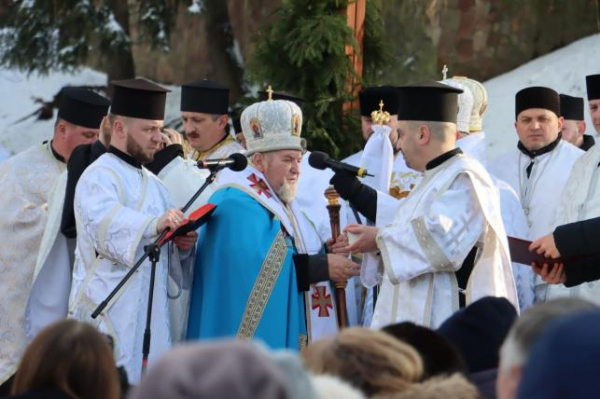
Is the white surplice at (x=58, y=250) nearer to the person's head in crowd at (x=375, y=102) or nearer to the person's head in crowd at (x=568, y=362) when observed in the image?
the person's head in crowd at (x=375, y=102)

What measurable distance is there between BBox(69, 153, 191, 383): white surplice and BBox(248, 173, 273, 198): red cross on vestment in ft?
1.70

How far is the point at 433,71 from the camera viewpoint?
1450cm

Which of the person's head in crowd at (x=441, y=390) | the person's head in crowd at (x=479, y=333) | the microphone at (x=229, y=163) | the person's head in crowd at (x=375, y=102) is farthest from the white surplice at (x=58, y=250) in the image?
the person's head in crowd at (x=441, y=390)

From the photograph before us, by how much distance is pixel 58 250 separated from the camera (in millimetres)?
7672

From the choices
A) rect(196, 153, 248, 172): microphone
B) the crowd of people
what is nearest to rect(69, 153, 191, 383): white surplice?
the crowd of people

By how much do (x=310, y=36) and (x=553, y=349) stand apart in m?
8.26

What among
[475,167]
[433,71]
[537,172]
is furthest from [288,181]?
[433,71]

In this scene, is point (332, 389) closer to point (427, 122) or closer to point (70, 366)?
point (70, 366)

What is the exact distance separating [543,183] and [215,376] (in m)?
6.66

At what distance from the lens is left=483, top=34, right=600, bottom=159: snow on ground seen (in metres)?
13.2

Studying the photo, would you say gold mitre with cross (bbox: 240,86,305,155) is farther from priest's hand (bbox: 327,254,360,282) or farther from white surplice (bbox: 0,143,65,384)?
white surplice (bbox: 0,143,65,384)

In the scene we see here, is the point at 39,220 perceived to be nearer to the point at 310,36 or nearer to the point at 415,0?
the point at 310,36

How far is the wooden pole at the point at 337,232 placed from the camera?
23.1 ft

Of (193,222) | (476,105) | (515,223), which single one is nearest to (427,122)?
(193,222)
